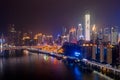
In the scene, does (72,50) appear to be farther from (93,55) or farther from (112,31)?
(93,55)

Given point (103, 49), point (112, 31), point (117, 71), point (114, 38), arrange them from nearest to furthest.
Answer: point (117, 71) < point (103, 49) < point (114, 38) < point (112, 31)

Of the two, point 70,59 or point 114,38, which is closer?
point 70,59

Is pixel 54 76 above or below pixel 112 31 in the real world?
below

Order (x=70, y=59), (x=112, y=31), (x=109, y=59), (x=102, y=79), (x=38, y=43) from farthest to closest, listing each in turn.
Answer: (x=38, y=43), (x=112, y=31), (x=70, y=59), (x=109, y=59), (x=102, y=79)

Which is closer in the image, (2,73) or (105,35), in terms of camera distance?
(2,73)

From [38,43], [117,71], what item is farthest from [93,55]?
[38,43]

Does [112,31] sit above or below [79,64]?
above

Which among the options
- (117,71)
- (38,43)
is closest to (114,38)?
(117,71)

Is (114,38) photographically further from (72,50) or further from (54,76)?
(54,76)

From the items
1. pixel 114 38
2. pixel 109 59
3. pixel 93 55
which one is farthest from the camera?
pixel 114 38
